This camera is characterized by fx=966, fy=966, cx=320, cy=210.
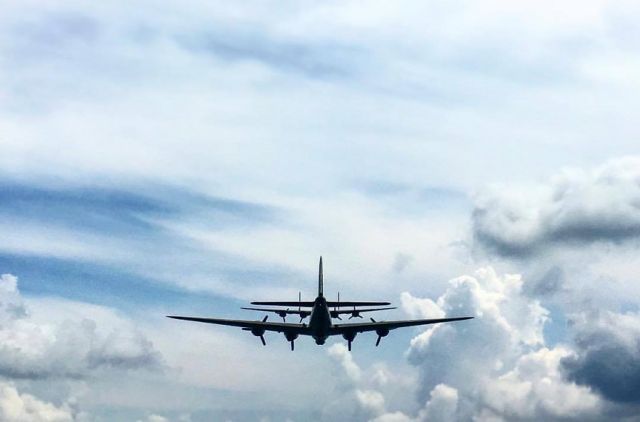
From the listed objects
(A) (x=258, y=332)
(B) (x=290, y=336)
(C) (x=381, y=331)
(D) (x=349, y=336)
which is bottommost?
(B) (x=290, y=336)

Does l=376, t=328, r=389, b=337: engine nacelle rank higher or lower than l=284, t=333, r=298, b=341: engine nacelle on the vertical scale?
higher

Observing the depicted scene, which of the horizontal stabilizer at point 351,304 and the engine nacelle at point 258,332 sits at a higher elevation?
the horizontal stabilizer at point 351,304

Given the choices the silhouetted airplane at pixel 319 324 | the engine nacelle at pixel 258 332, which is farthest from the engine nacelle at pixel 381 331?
the engine nacelle at pixel 258 332

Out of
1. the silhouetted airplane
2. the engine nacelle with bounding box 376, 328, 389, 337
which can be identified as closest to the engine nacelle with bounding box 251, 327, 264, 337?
the silhouetted airplane

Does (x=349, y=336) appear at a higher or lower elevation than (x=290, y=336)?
higher

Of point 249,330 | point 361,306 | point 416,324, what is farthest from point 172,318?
point 416,324

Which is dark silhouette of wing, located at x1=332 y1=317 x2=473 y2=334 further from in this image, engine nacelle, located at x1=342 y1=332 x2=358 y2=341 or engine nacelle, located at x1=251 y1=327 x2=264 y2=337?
engine nacelle, located at x1=251 y1=327 x2=264 y2=337

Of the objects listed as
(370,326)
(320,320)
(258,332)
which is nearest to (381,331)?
(370,326)

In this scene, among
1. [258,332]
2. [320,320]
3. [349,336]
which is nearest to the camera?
[320,320]

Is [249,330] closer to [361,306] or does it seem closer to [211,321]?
[211,321]

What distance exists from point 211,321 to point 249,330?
7285mm

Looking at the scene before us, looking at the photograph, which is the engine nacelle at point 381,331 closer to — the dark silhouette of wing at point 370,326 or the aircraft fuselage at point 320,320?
the dark silhouette of wing at point 370,326

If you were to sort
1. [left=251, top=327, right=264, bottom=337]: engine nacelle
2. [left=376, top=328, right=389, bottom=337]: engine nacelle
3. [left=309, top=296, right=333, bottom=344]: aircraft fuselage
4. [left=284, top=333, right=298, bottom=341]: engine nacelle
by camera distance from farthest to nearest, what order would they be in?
[left=376, top=328, right=389, bottom=337]: engine nacelle → [left=284, top=333, right=298, bottom=341]: engine nacelle → [left=251, top=327, right=264, bottom=337]: engine nacelle → [left=309, top=296, right=333, bottom=344]: aircraft fuselage

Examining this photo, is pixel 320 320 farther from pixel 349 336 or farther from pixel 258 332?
Answer: pixel 258 332
